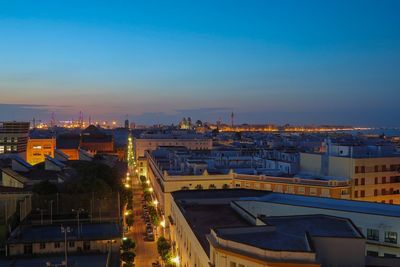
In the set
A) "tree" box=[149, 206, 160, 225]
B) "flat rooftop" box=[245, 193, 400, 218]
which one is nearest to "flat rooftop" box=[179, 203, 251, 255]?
"flat rooftop" box=[245, 193, 400, 218]

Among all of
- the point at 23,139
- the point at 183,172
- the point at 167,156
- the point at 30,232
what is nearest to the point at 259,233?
the point at 30,232

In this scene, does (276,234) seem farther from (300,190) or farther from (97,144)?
(97,144)

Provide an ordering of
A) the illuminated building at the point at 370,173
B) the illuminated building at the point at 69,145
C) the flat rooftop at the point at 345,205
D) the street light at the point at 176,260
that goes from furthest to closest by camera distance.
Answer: the illuminated building at the point at 69,145, the illuminated building at the point at 370,173, the street light at the point at 176,260, the flat rooftop at the point at 345,205

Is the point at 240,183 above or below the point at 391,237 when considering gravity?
above

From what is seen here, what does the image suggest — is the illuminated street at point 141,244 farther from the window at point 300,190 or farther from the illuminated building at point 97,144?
the illuminated building at point 97,144

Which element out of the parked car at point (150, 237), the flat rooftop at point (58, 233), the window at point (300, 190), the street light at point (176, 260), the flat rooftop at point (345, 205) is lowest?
the parked car at point (150, 237)

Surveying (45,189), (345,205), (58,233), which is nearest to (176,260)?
(58,233)

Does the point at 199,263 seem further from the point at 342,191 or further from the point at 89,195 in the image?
the point at 342,191

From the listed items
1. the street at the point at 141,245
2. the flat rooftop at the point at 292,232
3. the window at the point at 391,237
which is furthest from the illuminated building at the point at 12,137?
the flat rooftop at the point at 292,232
